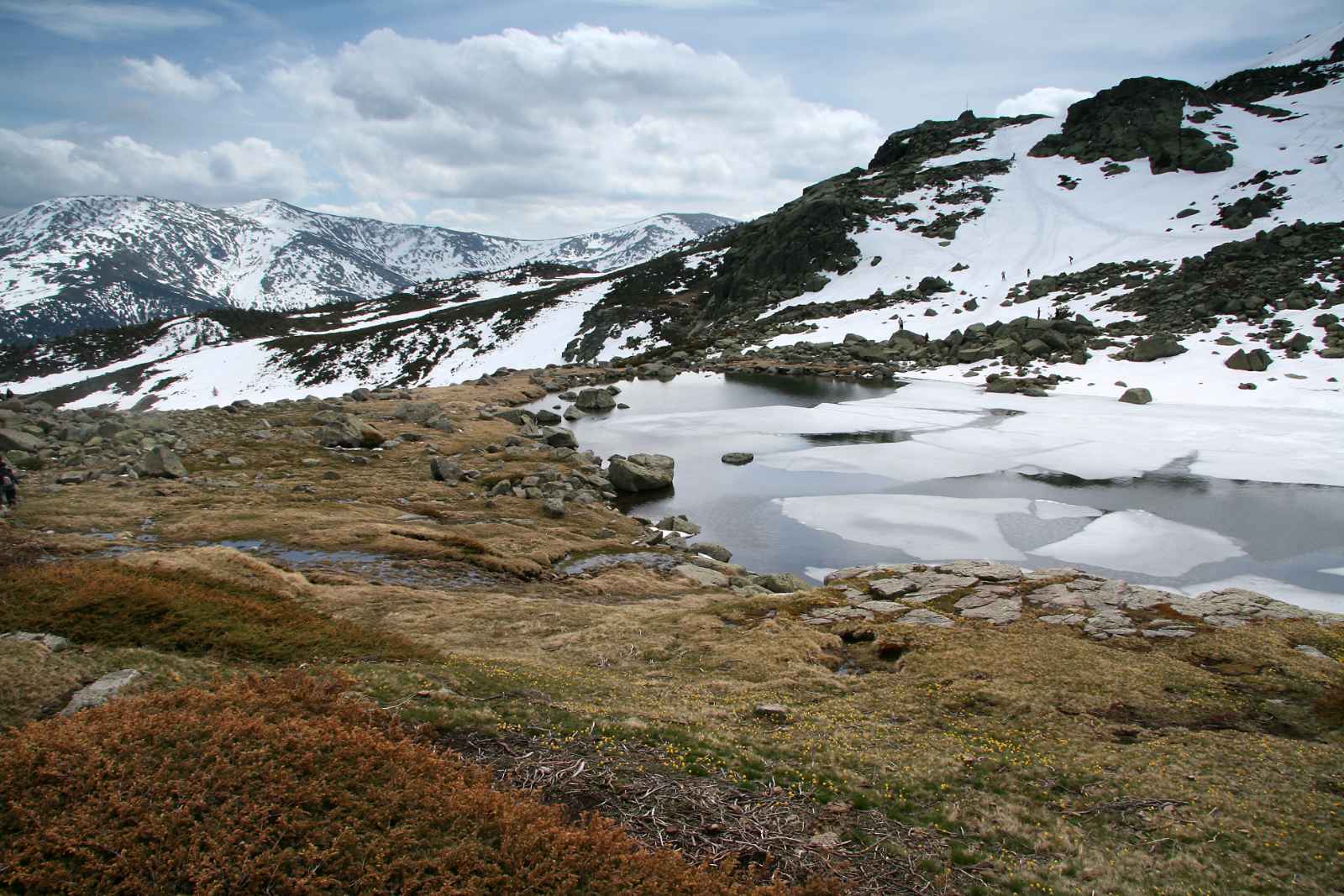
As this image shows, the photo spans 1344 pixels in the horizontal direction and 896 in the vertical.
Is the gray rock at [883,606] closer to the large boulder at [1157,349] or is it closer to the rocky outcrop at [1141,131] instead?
the large boulder at [1157,349]

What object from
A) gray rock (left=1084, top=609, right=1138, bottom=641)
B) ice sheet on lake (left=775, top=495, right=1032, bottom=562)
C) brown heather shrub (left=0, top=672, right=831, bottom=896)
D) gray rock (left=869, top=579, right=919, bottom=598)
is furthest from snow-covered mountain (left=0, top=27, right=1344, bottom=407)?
brown heather shrub (left=0, top=672, right=831, bottom=896)

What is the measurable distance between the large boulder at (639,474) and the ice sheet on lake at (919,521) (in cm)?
908

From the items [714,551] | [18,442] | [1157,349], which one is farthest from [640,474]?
[1157,349]

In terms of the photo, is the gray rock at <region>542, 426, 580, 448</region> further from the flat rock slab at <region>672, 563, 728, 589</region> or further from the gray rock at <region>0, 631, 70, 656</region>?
the gray rock at <region>0, 631, 70, 656</region>

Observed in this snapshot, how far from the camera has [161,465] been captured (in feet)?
120

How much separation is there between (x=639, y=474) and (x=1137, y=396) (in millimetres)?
52044

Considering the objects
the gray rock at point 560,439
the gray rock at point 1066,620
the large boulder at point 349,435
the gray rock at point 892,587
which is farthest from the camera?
the gray rock at point 560,439

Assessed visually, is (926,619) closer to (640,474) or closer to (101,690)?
(101,690)

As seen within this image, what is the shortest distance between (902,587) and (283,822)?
23.3m

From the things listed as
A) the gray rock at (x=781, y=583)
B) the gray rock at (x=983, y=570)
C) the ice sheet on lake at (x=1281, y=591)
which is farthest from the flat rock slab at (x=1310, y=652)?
the gray rock at (x=781, y=583)

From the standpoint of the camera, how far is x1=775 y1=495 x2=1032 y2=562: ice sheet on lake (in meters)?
33.4

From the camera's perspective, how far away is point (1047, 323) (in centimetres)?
9369

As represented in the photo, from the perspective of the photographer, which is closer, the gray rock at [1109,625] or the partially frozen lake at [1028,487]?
the gray rock at [1109,625]

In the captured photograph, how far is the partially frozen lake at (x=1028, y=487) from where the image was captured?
32188 millimetres
